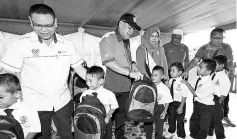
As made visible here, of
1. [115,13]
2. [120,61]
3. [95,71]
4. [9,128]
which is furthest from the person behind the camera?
[115,13]

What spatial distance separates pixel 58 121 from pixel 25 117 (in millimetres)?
448

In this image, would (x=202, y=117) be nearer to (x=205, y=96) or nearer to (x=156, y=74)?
(x=205, y=96)

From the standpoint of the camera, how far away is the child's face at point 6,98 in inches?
63.4

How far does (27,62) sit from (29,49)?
126 mm

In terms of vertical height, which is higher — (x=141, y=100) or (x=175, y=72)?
(x=175, y=72)

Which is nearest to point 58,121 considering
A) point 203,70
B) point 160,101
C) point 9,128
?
point 9,128

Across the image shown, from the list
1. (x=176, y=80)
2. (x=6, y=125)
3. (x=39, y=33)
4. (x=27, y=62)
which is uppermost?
(x=39, y=33)

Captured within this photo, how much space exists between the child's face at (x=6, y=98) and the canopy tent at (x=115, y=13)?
370 centimetres

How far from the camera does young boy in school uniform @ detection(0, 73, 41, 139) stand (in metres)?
1.62

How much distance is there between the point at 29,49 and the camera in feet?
6.05

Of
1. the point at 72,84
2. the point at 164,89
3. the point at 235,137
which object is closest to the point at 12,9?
the point at 72,84

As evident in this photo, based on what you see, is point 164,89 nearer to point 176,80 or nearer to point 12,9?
point 176,80

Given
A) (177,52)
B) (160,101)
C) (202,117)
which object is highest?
(177,52)

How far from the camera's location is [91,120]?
211 cm
